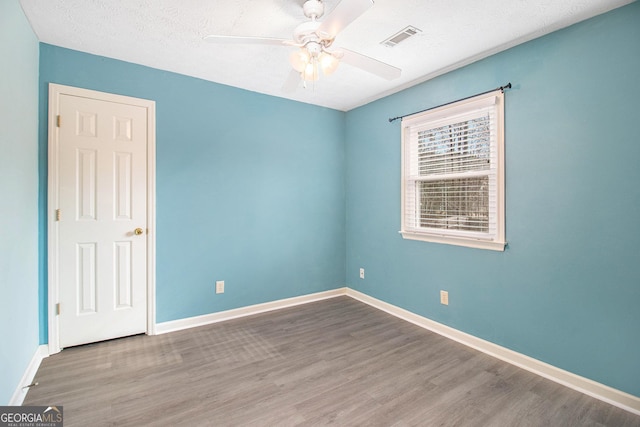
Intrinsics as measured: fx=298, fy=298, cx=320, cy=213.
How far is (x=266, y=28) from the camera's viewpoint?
2154 mm

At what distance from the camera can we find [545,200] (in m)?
2.22

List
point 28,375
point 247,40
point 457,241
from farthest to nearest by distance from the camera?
point 457,241, point 28,375, point 247,40

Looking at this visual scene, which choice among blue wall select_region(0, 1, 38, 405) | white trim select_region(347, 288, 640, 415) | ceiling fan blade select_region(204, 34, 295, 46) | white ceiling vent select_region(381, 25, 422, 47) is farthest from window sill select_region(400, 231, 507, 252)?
blue wall select_region(0, 1, 38, 405)

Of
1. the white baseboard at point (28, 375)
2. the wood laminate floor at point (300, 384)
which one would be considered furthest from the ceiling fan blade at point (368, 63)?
the white baseboard at point (28, 375)

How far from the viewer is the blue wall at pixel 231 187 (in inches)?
111

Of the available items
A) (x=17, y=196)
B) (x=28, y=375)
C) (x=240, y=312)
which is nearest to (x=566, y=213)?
(x=240, y=312)

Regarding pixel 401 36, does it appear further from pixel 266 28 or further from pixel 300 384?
pixel 300 384

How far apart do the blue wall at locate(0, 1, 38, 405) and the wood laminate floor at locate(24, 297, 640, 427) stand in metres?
0.37

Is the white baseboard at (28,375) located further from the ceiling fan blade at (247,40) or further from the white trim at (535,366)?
the white trim at (535,366)

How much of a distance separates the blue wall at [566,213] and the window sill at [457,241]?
67mm

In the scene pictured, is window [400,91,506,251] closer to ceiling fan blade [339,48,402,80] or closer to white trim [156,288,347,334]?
ceiling fan blade [339,48,402,80]

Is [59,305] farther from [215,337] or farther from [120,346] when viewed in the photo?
[215,337]

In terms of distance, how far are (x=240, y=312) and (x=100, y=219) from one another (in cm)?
165

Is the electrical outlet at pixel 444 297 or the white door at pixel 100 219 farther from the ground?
the white door at pixel 100 219
